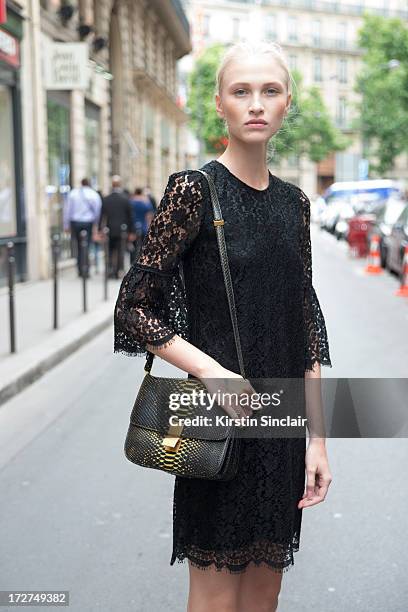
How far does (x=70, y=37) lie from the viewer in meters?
19.4

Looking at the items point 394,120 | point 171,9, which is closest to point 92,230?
point 171,9

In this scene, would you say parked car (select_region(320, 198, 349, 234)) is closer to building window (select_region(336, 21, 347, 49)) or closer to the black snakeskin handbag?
the black snakeskin handbag

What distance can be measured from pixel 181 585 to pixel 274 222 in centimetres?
190

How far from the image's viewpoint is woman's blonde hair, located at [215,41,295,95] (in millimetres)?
2004

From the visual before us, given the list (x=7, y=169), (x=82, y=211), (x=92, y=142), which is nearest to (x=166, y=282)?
(x=7, y=169)

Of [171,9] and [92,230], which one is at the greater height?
[171,9]

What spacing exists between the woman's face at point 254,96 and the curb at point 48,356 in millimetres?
4969

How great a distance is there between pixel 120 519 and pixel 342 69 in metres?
92.4

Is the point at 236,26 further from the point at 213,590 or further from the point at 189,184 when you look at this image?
the point at 213,590

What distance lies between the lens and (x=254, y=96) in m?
2.00

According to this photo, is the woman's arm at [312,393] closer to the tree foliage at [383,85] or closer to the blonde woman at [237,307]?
the blonde woman at [237,307]

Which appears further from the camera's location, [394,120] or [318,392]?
[394,120]

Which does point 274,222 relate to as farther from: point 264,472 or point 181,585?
point 181,585

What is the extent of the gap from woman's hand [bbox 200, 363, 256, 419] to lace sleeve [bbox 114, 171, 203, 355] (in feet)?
0.40
